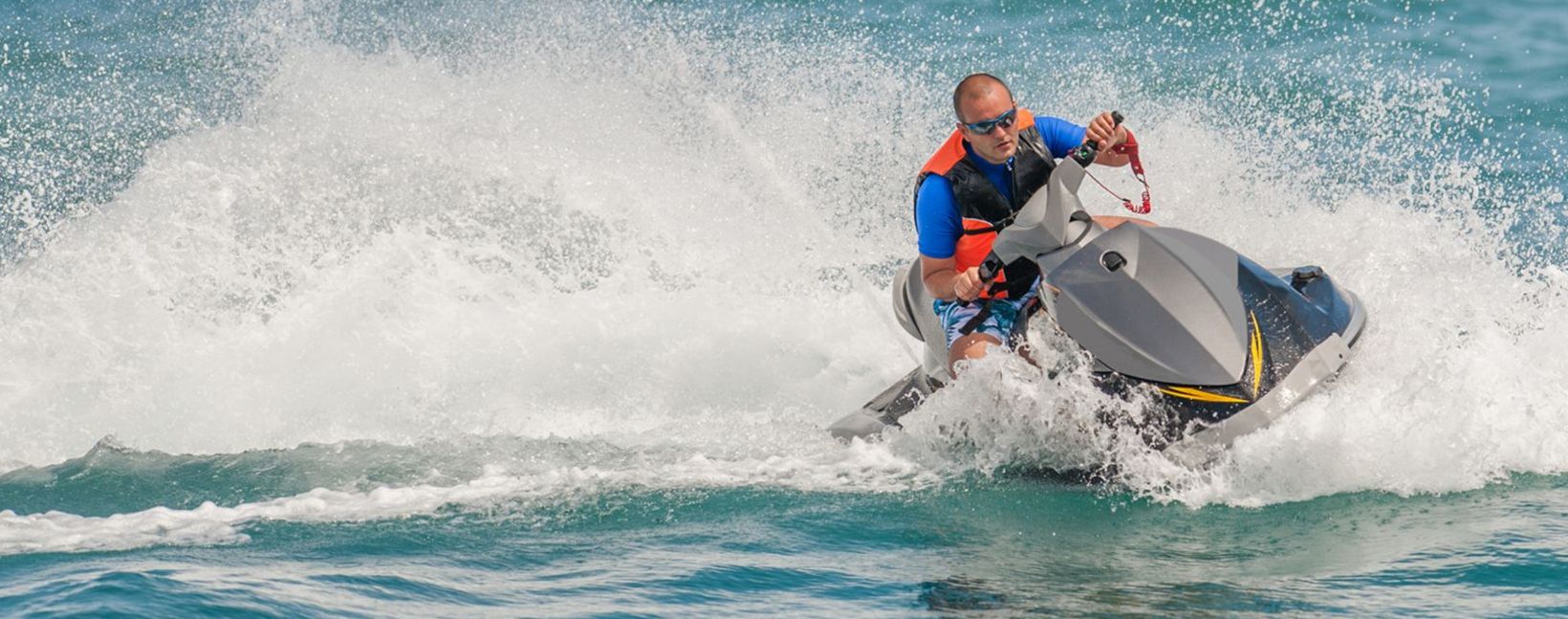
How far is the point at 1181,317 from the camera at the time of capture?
481cm

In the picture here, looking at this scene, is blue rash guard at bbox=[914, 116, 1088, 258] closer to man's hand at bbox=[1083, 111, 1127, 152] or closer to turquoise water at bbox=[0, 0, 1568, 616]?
man's hand at bbox=[1083, 111, 1127, 152]

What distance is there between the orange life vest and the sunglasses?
0.61ft

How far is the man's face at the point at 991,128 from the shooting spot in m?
5.03

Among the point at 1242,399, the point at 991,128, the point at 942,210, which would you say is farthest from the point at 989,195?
the point at 1242,399

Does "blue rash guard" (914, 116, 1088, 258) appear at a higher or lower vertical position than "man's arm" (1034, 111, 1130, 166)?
lower

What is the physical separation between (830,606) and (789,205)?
501cm

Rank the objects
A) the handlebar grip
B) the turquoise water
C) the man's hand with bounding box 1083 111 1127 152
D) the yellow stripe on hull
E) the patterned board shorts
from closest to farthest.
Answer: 1. the turquoise water
2. the yellow stripe on hull
3. the handlebar grip
4. the man's hand with bounding box 1083 111 1127 152
5. the patterned board shorts

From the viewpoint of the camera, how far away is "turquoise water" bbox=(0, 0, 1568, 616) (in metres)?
4.31

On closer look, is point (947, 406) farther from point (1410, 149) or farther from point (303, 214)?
point (1410, 149)

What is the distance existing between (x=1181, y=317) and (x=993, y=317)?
0.75 m

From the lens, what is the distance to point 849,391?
7035 millimetres

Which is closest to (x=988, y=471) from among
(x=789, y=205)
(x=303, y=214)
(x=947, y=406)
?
(x=947, y=406)

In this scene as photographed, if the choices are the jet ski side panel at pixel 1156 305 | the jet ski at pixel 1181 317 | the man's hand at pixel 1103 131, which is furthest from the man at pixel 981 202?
the jet ski side panel at pixel 1156 305

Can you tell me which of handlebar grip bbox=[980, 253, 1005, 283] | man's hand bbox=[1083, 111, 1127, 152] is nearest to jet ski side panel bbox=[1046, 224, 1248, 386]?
handlebar grip bbox=[980, 253, 1005, 283]
